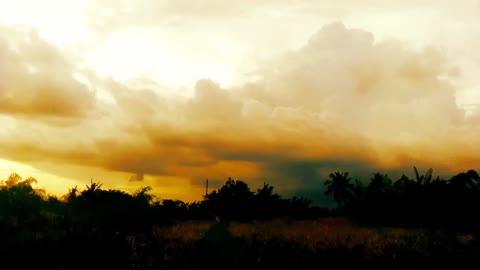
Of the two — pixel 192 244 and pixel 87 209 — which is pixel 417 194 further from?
pixel 87 209

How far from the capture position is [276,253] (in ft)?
43.3

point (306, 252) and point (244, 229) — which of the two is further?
point (244, 229)

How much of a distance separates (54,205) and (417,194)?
59.8 feet

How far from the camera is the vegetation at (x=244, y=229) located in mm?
12984

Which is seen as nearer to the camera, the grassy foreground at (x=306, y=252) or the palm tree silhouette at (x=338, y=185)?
the grassy foreground at (x=306, y=252)

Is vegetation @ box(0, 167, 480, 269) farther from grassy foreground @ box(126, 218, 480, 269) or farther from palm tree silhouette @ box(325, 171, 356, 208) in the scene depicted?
palm tree silhouette @ box(325, 171, 356, 208)

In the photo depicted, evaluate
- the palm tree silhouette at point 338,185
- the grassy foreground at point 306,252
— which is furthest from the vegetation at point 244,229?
the palm tree silhouette at point 338,185

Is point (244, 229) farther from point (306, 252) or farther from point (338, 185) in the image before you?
point (338, 185)

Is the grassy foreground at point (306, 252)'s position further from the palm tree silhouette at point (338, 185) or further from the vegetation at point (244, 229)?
the palm tree silhouette at point (338, 185)

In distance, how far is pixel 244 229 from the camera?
18375 mm

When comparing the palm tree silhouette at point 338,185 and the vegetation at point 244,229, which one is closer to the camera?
the vegetation at point 244,229

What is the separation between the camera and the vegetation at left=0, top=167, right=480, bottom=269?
511 inches

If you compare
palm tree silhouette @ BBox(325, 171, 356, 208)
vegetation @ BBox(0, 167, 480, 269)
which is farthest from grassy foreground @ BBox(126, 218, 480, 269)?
palm tree silhouette @ BBox(325, 171, 356, 208)

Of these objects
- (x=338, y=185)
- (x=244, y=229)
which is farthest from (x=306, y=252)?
(x=338, y=185)
